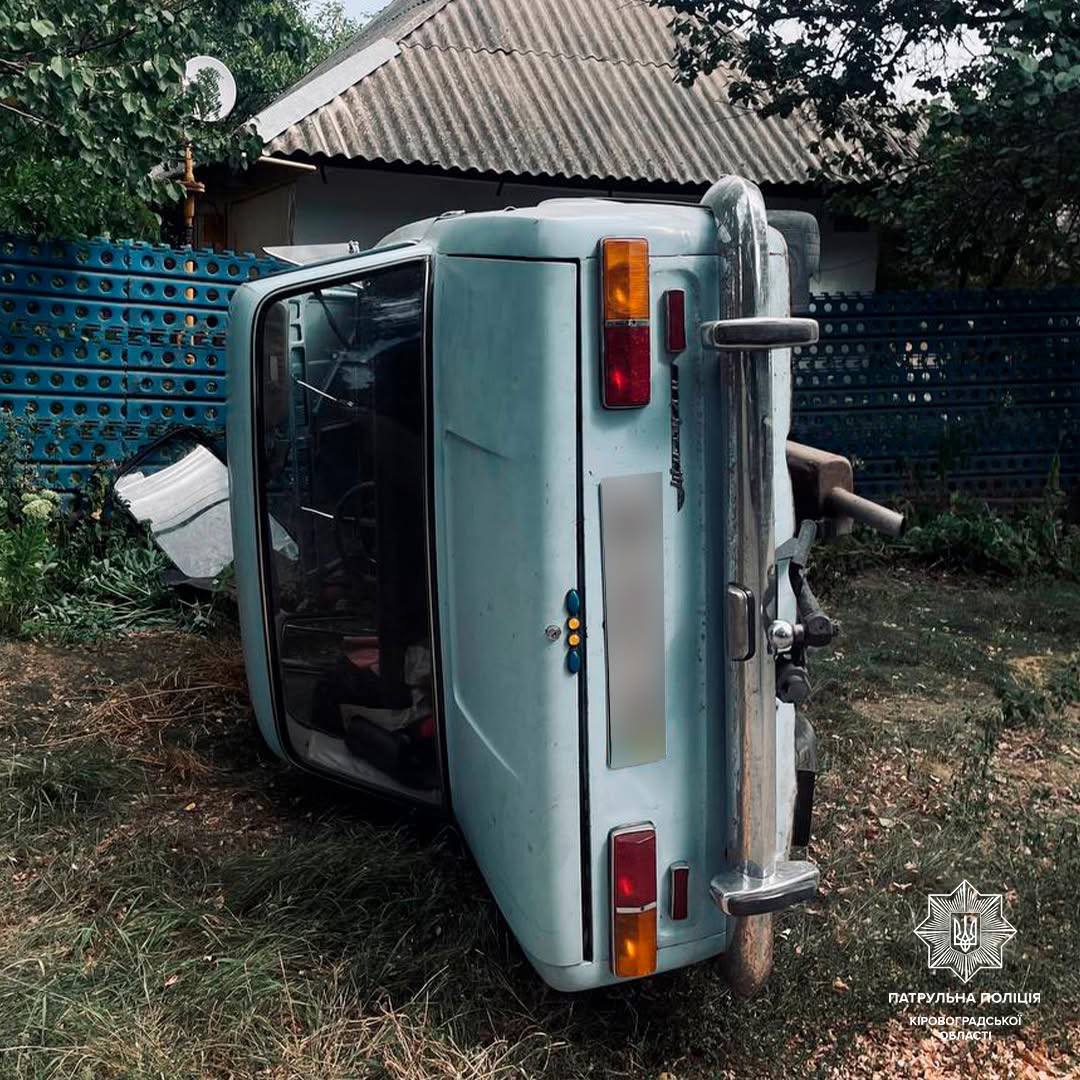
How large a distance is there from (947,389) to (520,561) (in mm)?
7413

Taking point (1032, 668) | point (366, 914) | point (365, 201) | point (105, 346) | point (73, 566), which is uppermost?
point (365, 201)

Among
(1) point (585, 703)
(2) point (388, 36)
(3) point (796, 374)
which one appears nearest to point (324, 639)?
(1) point (585, 703)

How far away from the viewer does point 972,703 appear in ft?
17.9

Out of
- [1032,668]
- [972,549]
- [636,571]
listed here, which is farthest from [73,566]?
[972,549]

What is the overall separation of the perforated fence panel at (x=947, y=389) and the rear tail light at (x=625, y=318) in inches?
266

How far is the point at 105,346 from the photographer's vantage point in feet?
23.1

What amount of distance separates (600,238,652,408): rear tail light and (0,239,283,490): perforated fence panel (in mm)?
4757

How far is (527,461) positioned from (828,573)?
17.9ft

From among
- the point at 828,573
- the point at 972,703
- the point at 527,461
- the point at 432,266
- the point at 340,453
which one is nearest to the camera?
the point at 527,461

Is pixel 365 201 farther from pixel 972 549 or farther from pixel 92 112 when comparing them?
pixel 972 549

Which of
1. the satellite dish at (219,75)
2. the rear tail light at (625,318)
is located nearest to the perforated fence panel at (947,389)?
the satellite dish at (219,75)

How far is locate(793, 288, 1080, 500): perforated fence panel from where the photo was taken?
9062 mm

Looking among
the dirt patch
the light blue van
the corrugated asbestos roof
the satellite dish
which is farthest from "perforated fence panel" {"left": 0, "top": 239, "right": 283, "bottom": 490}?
the light blue van

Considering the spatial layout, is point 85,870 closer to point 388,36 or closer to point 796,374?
point 796,374
